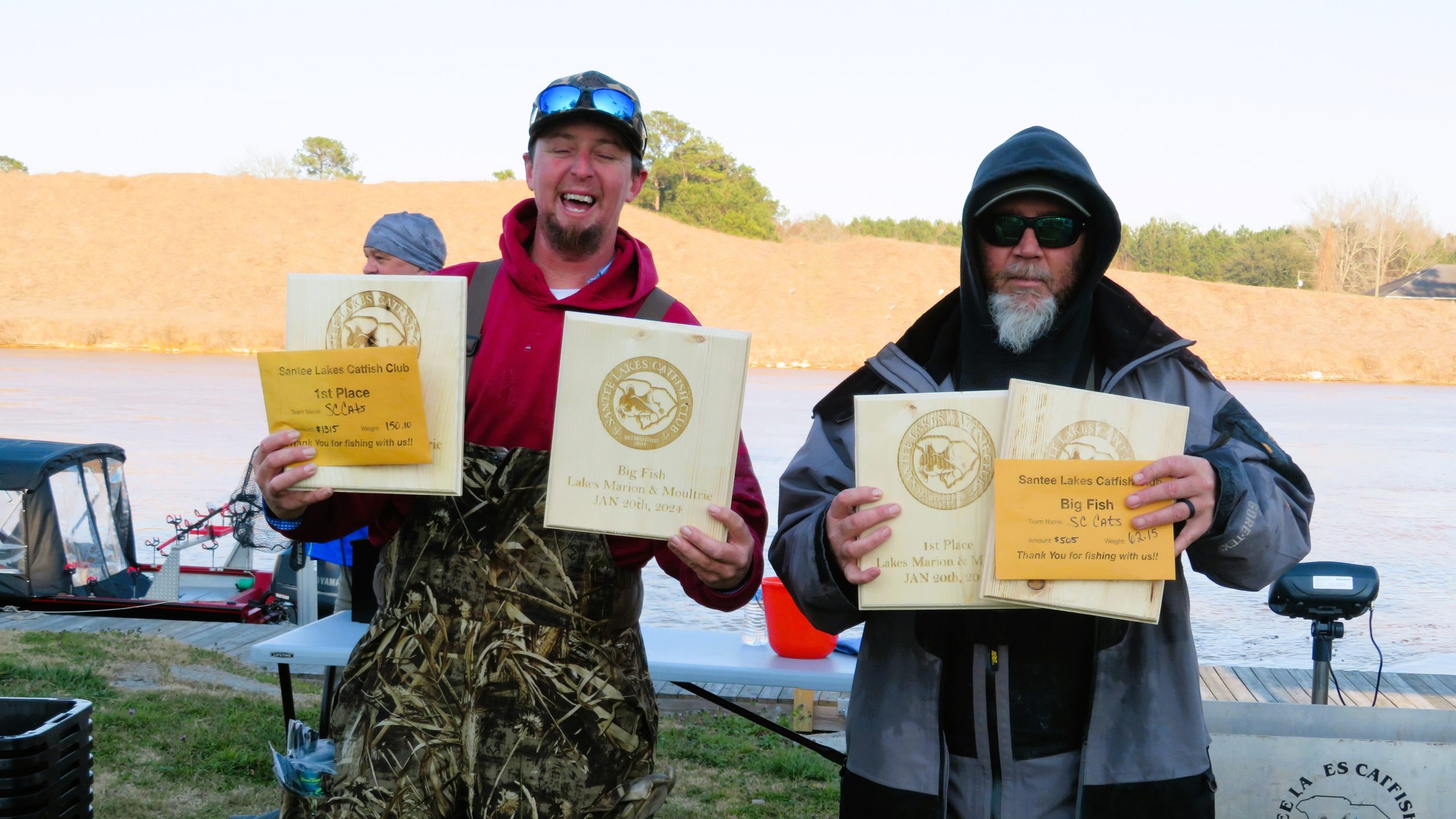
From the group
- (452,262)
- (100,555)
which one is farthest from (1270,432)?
(452,262)

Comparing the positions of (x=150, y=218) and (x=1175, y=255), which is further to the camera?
(x=1175, y=255)

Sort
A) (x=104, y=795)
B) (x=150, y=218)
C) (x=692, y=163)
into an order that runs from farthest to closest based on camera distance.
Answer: (x=692, y=163), (x=150, y=218), (x=104, y=795)

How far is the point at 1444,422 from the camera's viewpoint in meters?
27.9

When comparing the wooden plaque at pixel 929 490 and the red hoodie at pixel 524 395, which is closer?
the wooden plaque at pixel 929 490

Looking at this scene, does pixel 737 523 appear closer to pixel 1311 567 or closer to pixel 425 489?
pixel 425 489

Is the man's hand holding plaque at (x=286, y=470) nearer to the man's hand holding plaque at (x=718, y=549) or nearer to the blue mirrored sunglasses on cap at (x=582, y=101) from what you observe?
the man's hand holding plaque at (x=718, y=549)

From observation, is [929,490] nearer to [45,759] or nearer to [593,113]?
[593,113]

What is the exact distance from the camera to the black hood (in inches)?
95.4

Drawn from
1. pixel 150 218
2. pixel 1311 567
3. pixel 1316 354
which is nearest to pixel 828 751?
pixel 1311 567

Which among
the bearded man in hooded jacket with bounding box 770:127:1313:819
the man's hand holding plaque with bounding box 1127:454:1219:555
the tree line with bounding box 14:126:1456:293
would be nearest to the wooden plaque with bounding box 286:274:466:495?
the bearded man in hooded jacket with bounding box 770:127:1313:819

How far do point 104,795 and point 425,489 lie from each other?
402cm

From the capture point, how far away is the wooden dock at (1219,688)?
6656 mm

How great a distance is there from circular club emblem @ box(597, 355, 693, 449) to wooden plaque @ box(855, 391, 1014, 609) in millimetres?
324

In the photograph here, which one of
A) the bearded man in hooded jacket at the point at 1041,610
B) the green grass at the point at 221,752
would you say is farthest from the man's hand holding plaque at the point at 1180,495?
the green grass at the point at 221,752
